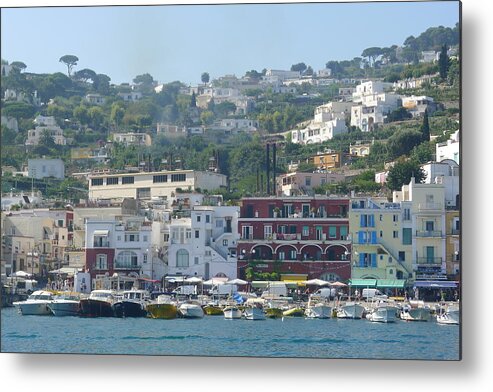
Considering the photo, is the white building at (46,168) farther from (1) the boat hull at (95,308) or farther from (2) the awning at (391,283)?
(2) the awning at (391,283)

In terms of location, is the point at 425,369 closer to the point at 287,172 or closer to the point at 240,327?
the point at 240,327

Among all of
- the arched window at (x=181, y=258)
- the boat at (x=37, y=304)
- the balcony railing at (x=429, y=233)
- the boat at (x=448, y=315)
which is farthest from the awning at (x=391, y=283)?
the boat at (x=37, y=304)

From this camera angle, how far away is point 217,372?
11156 mm

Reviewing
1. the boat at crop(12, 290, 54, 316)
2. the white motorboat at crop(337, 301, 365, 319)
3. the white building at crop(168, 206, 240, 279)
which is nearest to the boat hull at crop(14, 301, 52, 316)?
the boat at crop(12, 290, 54, 316)

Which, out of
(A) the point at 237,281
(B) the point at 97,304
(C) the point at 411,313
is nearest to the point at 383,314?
(C) the point at 411,313

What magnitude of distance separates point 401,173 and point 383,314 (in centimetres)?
199

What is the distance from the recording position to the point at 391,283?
15.9m

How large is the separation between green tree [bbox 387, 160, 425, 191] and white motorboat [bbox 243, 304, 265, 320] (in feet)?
6.89

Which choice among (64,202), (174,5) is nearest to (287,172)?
(64,202)

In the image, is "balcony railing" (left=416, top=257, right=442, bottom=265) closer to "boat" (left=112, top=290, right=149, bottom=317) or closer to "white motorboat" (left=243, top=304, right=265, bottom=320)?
"white motorboat" (left=243, top=304, right=265, bottom=320)

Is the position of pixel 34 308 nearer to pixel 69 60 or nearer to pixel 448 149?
pixel 69 60

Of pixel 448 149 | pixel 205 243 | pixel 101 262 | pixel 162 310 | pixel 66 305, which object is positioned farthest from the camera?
pixel 205 243

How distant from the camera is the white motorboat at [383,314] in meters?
15.4

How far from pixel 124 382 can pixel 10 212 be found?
4.92 meters
